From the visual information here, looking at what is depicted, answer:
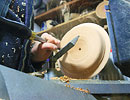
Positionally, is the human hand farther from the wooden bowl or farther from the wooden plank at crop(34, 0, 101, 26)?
the wooden plank at crop(34, 0, 101, 26)

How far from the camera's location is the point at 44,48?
692mm

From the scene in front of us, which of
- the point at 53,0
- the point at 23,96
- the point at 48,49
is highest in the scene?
the point at 53,0

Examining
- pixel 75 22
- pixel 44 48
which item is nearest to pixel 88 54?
pixel 44 48

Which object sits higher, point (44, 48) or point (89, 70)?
point (44, 48)

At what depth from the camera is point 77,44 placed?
0.67 metres

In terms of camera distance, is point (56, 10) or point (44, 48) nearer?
point (44, 48)

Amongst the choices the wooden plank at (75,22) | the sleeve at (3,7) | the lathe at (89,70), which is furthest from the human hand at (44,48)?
the wooden plank at (75,22)

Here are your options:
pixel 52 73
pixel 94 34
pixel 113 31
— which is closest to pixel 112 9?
pixel 113 31

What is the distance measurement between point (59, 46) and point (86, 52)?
168mm

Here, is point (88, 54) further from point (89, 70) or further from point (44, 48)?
point (44, 48)

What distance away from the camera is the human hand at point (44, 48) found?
27.0 inches

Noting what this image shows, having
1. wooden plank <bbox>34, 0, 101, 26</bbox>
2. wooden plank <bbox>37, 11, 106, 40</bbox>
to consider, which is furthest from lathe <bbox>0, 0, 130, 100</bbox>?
wooden plank <bbox>34, 0, 101, 26</bbox>

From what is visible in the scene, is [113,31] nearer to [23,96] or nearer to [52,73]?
[23,96]

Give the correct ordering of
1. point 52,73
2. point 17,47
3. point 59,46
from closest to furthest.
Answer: point 17,47 → point 59,46 → point 52,73
